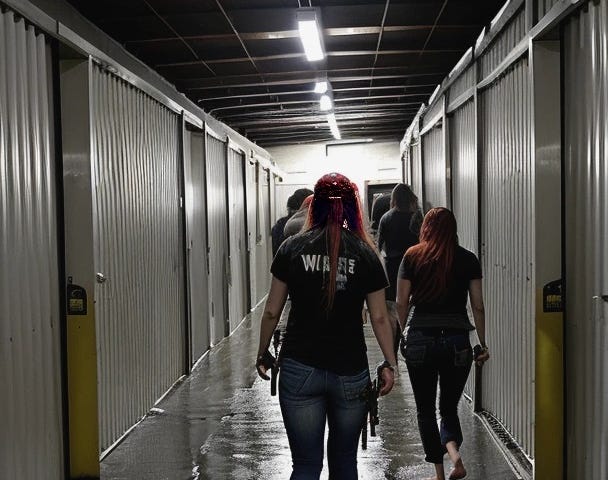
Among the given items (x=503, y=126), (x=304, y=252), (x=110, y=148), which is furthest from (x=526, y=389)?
(x=110, y=148)

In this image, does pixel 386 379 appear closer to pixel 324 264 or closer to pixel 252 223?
pixel 324 264

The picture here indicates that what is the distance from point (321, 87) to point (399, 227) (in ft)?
10.9

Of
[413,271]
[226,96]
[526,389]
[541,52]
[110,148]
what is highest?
[226,96]

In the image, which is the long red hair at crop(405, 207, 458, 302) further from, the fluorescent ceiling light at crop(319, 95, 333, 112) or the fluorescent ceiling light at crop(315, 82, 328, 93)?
the fluorescent ceiling light at crop(319, 95, 333, 112)

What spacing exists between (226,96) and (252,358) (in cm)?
380

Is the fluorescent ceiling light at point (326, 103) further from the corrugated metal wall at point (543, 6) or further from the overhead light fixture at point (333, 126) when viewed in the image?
the corrugated metal wall at point (543, 6)

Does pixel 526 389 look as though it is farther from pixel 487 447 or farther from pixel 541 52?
pixel 541 52

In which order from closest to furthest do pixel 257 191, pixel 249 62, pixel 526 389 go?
pixel 526 389
pixel 249 62
pixel 257 191

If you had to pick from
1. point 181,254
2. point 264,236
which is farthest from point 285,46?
point 264,236

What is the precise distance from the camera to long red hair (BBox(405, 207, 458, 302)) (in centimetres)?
442

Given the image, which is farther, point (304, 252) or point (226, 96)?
point (226, 96)

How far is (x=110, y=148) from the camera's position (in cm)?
561

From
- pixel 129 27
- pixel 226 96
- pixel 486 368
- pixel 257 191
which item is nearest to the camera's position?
pixel 486 368

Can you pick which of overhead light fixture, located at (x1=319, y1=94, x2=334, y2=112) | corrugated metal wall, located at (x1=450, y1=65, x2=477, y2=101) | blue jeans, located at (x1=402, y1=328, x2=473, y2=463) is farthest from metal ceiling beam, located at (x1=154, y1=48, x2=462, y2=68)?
blue jeans, located at (x1=402, y1=328, x2=473, y2=463)
